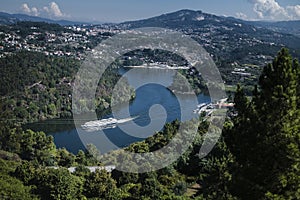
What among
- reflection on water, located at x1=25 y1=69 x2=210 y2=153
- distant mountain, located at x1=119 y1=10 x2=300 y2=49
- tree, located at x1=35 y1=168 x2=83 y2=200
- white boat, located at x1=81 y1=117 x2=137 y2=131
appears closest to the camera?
tree, located at x1=35 y1=168 x2=83 y2=200

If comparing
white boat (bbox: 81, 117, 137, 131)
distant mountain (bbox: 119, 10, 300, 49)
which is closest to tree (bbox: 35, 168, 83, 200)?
white boat (bbox: 81, 117, 137, 131)

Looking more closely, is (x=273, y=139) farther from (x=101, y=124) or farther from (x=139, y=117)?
(x=139, y=117)

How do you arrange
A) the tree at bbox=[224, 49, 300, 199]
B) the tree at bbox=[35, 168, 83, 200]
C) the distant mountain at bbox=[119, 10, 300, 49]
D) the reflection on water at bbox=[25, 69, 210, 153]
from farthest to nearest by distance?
1. the distant mountain at bbox=[119, 10, 300, 49]
2. the reflection on water at bbox=[25, 69, 210, 153]
3. the tree at bbox=[35, 168, 83, 200]
4. the tree at bbox=[224, 49, 300, 199]

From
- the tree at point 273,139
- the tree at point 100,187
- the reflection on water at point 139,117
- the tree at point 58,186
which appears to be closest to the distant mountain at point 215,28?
the reflection on water at point 139,117

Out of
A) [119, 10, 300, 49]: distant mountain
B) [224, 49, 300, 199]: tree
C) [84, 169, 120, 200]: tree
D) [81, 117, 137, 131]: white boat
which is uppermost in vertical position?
[119, 10, 300, 49]: distant mountain

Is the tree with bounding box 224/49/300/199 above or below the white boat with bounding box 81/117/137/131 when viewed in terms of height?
above

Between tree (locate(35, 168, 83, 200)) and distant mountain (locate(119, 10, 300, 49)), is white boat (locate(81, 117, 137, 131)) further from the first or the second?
distant mountain (locate(119, 10, 300, 49))

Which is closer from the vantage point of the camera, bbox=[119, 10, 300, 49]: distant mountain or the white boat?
the white boat

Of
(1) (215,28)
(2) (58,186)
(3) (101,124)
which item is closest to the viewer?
(2) (58,186)

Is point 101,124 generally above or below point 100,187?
below

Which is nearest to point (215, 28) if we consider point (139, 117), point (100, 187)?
point (139, 117)
